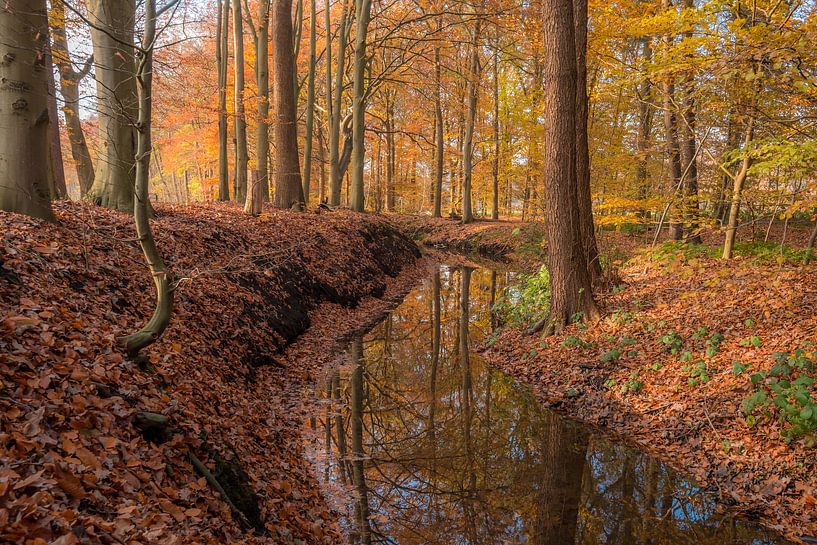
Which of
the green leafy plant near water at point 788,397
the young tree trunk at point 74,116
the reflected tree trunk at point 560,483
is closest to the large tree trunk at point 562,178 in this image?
the reflected tree trunk at point 560,483

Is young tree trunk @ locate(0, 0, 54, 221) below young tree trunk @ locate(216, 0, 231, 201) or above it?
below

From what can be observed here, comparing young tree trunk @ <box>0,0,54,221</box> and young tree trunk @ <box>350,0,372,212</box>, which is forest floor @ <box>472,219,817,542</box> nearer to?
young tree trunk @ <box>0,0,54,221</box>

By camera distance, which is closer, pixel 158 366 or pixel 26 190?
pixel 158 366

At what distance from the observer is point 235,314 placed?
7.29 m

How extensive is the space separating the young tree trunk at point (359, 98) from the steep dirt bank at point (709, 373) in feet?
33.5

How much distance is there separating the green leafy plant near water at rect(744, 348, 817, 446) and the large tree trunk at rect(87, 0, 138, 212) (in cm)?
855

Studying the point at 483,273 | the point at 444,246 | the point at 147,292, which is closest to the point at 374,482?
the point at 147,292

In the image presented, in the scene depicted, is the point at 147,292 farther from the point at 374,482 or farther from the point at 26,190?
the point at 374,482

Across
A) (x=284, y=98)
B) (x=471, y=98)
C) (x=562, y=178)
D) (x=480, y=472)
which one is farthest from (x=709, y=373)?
(x=471, y=98)

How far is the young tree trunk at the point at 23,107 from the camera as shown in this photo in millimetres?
5152

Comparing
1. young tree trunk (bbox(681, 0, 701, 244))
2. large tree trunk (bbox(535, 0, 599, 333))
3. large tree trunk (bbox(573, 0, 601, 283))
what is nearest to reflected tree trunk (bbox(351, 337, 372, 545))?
large tree trunk (bbox(535, 0, 599, 333))

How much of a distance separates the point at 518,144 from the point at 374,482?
20.9 metres

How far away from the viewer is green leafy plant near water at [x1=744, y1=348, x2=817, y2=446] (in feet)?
15.1

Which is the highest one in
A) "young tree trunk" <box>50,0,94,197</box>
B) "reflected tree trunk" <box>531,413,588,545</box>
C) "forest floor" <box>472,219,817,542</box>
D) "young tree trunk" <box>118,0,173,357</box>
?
"young tree trunk" <box>50,0,94,197</box>
